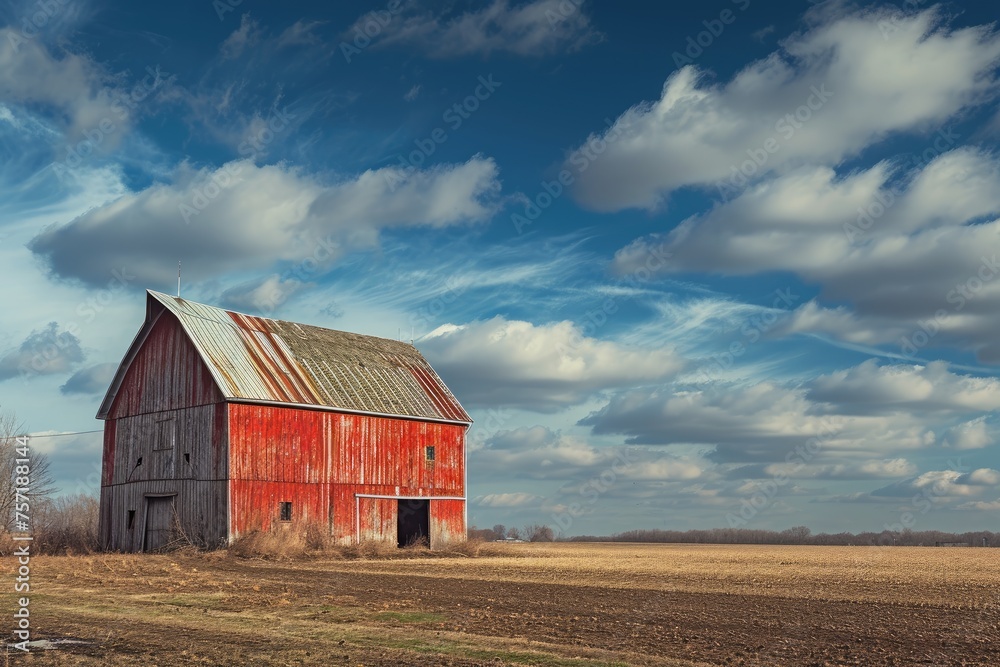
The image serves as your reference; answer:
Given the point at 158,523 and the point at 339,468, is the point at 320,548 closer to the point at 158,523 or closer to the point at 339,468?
the point at 339,468

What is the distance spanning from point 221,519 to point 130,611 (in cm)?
1983

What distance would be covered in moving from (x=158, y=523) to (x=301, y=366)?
9.05 meters

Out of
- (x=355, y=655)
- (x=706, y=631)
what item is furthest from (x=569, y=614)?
(x=355, y=655)

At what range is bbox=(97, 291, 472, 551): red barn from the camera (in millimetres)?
37594

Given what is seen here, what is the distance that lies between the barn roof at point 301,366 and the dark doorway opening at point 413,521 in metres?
4.29

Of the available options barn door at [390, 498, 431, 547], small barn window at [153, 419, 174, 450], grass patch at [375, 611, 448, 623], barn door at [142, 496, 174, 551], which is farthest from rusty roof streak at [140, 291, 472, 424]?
grass patch at [375, 611, 448, 623]

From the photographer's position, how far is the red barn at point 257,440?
37594 millimetres

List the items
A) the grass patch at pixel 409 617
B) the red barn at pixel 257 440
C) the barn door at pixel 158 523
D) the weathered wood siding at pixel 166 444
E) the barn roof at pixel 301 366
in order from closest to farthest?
A: 1. the grass patch at pixel 409 617
2. the weathered wood siding at pixel 166 444
3. the red barn at pixel 257 440
4. the barn door at pixel 158 523
5. the barn roof at pixel 301 366

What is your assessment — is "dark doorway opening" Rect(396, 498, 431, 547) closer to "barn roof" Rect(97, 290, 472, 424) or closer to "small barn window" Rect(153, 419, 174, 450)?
"barn roof" Rect(97, 290, 472, 424)

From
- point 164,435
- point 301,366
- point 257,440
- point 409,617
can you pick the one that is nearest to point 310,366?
point 301,366

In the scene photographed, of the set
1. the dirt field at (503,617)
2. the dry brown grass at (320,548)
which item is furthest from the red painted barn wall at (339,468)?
the dirt field at (503,617)

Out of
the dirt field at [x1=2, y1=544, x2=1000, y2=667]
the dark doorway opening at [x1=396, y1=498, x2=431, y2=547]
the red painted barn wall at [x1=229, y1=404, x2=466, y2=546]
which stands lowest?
the dirt field at [x1=2, y1=544, x2=1000, y2=667]

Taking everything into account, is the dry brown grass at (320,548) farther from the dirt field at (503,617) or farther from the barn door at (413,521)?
the dirt field at (503,617)

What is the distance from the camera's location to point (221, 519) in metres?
36.5
